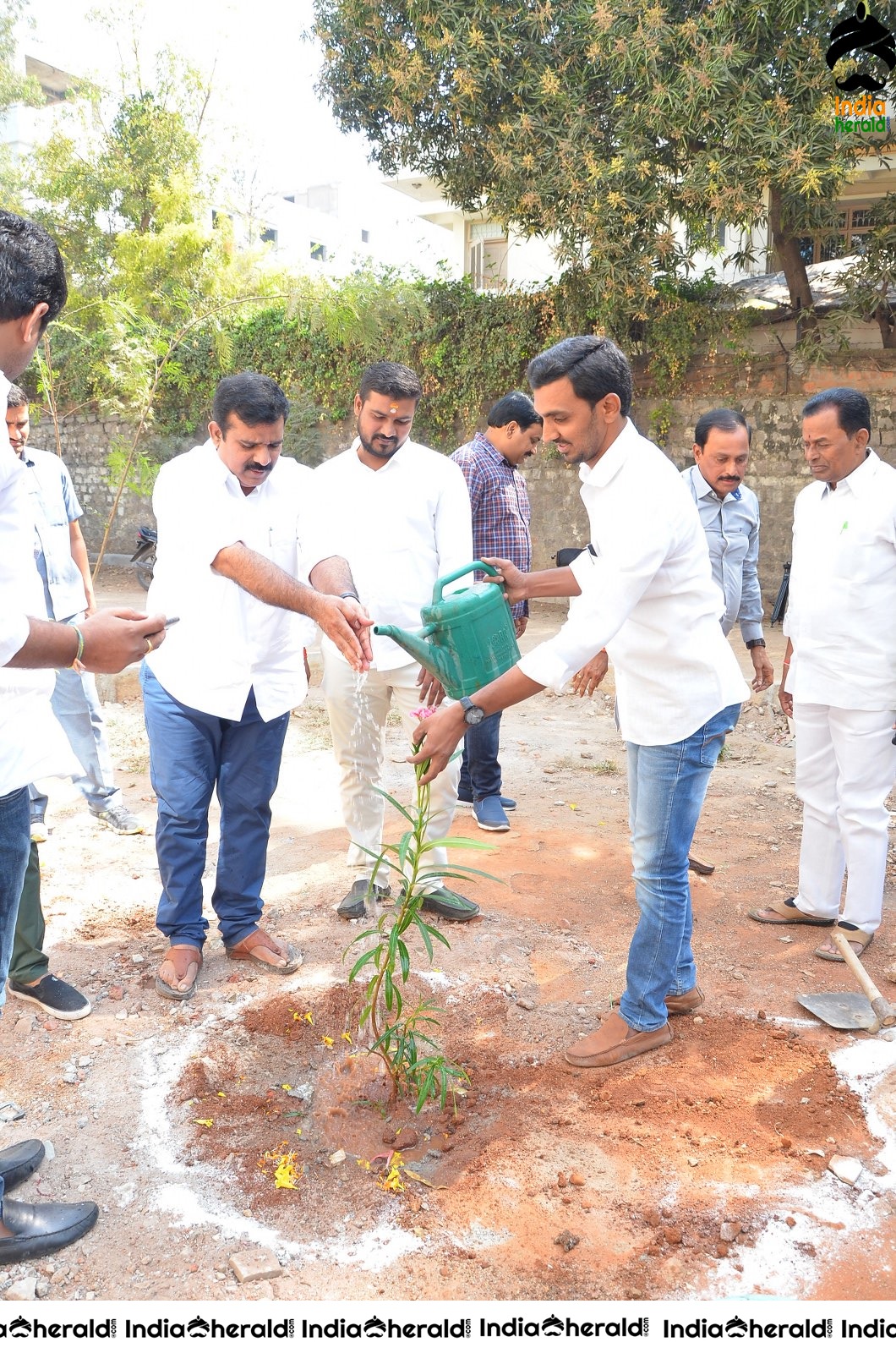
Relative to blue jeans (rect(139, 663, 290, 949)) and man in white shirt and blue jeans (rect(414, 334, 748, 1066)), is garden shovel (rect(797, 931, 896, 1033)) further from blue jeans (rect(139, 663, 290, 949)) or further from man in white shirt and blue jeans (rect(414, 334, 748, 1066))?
blue jeans (rect(139, 663, 290, 949))

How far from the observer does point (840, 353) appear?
9.45m

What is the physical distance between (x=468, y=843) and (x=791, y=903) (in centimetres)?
182

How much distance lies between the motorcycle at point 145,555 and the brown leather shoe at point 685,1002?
1018 centimetres

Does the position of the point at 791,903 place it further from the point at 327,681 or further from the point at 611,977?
the point at 327,681

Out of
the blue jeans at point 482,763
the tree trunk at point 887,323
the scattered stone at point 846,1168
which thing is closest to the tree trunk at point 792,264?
the tree trunk at point 887,323

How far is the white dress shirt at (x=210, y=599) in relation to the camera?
10.3 feet

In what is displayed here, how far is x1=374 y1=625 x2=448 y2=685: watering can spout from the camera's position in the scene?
8.52ft

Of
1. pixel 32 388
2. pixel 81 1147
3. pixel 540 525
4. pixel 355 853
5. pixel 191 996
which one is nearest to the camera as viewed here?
pixel 81 1147

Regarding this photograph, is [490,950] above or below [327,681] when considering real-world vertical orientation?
below

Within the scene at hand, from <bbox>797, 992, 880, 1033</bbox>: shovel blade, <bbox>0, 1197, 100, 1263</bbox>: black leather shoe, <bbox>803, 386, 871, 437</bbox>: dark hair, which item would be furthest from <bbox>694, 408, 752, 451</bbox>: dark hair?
<bbox>0, 1197, 100, 1263</bbox>: black leather shoe

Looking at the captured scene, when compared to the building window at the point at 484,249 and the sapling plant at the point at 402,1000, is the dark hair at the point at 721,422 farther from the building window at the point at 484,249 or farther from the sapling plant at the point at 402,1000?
the building window at the point at 484,249

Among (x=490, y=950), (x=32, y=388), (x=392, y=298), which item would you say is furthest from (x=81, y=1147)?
(x=32, y=388)

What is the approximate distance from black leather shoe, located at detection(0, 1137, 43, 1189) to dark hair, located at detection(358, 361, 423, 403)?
2.57 m

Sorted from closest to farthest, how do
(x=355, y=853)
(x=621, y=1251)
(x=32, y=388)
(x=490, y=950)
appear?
(x=621, y=1251) → (x=490, y=950) → (x=355, y=853) → (x=32, y=388)
